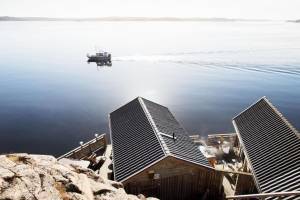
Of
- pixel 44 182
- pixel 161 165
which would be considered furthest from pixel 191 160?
pixel 44 182

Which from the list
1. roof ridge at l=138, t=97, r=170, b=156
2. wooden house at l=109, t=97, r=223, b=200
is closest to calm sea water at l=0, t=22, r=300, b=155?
roof ridge at l=138, t=97, r=170, b=156

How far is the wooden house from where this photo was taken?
77.6ft

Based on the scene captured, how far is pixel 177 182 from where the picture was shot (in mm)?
24797

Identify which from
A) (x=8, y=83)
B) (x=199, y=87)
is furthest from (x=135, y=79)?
(x=8, y=83)

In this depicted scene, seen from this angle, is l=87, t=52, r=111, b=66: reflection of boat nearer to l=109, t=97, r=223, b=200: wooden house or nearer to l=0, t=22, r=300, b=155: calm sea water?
l=0, t=22, r=300, b=155: calm sea water

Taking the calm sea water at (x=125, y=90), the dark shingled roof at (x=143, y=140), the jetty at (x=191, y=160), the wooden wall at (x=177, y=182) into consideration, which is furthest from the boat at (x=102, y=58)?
the wooden wall at (x=177, y=182)

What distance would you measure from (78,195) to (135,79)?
278 ft

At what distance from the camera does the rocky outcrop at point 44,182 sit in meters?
9.52

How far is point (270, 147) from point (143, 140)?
11.5m

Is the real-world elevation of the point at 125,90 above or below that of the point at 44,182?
below

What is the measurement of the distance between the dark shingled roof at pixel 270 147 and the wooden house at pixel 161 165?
3848 mm

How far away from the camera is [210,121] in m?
58.7

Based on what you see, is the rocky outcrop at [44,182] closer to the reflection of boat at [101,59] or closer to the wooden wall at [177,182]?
the wooden wall at [177,182]

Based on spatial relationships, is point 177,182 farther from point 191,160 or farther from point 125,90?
point 125,90
